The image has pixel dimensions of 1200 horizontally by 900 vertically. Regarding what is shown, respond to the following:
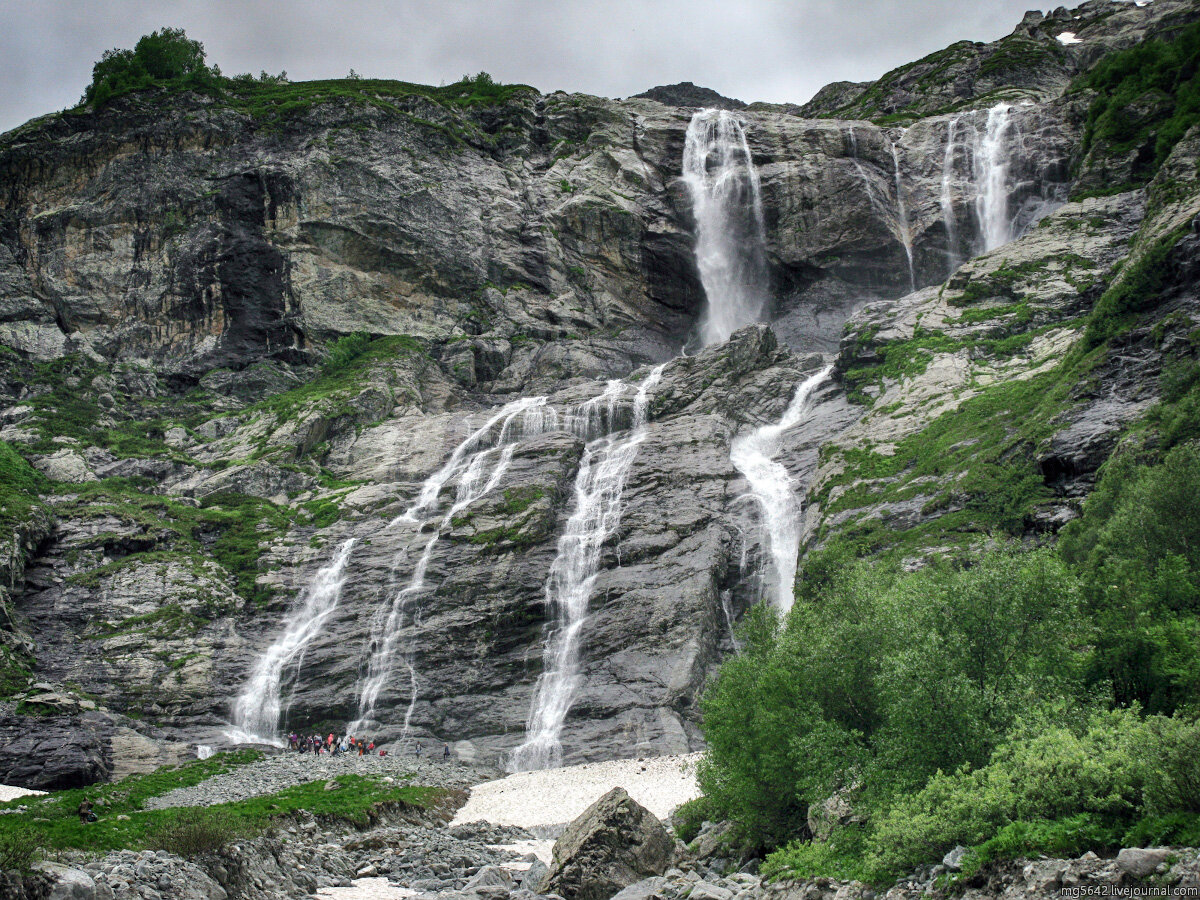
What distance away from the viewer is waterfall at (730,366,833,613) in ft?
144

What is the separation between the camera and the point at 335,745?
39.6 m

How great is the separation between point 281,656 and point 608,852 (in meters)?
29.9

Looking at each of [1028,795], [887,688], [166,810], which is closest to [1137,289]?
[887,688]

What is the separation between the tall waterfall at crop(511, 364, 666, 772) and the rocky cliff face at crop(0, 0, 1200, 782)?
865mm

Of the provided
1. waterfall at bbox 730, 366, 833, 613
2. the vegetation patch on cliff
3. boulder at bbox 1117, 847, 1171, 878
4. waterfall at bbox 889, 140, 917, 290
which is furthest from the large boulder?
waterfall at bbox 889, 140, 917, 290

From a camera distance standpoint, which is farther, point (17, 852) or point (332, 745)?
point (332, 745)

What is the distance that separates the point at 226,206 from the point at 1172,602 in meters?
81.0

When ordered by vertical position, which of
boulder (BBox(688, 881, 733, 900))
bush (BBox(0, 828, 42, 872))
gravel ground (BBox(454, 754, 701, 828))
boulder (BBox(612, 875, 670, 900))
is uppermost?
bush (BBox(0, 828, 42, 872))

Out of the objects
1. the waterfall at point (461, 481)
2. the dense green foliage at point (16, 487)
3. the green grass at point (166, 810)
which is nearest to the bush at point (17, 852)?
the green grass at point (166, 810)

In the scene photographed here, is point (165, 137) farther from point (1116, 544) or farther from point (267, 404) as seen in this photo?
point (1116, 544)

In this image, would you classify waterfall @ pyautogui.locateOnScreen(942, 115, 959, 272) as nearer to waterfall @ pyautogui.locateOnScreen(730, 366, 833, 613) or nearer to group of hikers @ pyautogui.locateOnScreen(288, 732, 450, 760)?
waterfall @ pyautogui.locateOnScreen(730, 366, 833, 613)

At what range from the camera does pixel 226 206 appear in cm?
7944

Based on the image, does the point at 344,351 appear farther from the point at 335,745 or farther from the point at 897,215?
the point at 897,215

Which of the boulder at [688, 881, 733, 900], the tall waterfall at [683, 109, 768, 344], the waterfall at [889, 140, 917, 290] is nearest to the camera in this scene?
the boulder at [688, 881, 733, 900]
